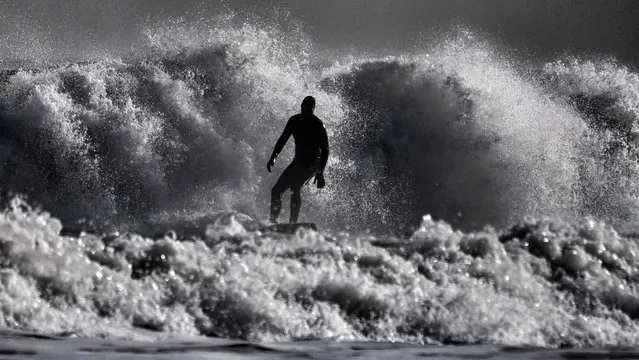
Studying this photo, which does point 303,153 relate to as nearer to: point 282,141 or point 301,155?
point 301,155

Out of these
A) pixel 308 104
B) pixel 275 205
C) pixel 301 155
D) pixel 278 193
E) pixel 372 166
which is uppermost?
pixel 372 166

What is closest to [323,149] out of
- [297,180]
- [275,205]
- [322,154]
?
[322,154]

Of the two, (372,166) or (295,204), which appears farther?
(372,166)

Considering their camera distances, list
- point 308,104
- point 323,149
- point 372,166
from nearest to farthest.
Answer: point 308,104, point 323,149, point 372,166

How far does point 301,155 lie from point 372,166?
22.0 ft

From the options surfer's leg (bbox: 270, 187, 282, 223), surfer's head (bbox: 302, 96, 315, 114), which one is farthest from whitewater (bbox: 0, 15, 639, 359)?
surfer's head (bbox: 302, 96, 315, 114)

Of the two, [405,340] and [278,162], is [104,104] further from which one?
[405,340]

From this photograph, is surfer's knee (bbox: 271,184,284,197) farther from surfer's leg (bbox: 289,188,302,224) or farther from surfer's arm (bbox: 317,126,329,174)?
surfer's arm (bbox: 317,126,329,174)

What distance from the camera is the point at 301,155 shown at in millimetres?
12078

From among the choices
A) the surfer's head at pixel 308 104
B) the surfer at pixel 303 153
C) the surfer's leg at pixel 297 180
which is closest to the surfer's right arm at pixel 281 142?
the surfer at pixel 303 153

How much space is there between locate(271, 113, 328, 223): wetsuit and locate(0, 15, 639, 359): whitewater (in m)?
0.48

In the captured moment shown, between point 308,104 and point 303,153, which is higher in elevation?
point 308,104

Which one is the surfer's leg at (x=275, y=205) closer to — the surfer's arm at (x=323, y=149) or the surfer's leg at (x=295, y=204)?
the surfer's leg at (x=295, y=204)

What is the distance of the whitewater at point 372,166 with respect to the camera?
26.2 feet
